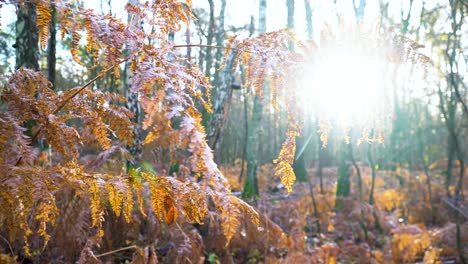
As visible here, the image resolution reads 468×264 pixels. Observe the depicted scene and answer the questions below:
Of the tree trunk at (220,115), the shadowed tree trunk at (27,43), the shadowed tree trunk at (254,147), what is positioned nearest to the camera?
the shadowed tree trunk at (27,43)

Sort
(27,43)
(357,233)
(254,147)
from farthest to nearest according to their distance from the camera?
(254,147) → (357,233) → (27,43)

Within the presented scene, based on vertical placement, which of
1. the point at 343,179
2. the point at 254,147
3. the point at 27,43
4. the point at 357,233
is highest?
the point at 27,43

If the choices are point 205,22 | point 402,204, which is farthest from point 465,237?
point 205,22

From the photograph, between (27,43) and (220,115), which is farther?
(220,115)

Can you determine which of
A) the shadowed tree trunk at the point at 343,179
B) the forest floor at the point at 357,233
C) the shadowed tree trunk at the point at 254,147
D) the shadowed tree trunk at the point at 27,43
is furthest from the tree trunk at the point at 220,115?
the shadowed tree trunk at the point at 343,179

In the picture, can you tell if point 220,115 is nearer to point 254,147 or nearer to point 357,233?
point 357,233

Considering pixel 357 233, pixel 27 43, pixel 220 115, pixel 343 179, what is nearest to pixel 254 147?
pixel 343 179

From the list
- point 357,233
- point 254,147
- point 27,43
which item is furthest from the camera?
point 254,147

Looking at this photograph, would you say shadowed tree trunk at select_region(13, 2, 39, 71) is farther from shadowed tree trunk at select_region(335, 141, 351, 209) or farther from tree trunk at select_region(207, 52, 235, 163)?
shadowed tree trunk at select_region(335, 141, 351, 209)

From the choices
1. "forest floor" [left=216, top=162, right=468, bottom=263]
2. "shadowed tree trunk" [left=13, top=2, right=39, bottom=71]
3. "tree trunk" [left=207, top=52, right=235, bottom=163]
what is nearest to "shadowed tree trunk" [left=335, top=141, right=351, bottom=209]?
"forest floor" [left=216, top=162, right=468, bottom=263]

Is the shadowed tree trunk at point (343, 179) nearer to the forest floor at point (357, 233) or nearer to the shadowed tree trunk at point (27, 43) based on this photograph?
the forest floor at point (357, 233)

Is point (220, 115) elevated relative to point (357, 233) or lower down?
elevated

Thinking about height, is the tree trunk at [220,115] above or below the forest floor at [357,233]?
above

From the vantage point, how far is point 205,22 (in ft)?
52.4
